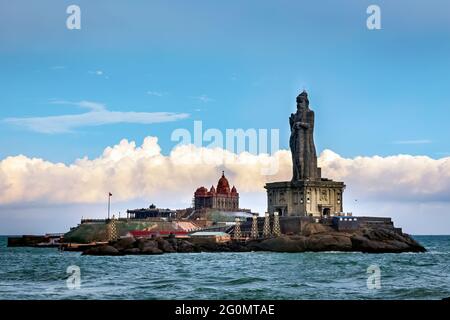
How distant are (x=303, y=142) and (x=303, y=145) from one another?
72cm

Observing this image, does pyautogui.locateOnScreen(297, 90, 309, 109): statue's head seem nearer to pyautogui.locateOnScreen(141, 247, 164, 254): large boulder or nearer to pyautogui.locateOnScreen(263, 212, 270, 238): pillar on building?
pyautogui.locateOnScreen(263, 212, 270, 238): pillar on building

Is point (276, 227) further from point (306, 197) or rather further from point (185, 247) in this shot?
point (185, 247)

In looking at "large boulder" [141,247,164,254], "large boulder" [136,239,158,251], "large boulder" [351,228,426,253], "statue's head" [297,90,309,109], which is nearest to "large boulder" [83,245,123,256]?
"large boulder" [141,247,164,254]

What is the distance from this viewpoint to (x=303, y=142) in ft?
519

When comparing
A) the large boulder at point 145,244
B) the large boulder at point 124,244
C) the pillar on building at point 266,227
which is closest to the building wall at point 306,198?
the pillar on building at point 266,227

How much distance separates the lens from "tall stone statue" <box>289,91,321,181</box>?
514 feet

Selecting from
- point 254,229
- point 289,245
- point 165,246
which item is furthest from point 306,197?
point 165,246

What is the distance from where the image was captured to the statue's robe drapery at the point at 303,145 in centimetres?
15675
